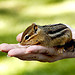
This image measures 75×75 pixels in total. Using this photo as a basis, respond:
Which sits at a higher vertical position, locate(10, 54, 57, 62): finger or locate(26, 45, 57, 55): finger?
locate(26, 45, 57, 55): finger

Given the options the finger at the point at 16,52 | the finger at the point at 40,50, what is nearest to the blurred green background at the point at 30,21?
the finger at the point at 40,50

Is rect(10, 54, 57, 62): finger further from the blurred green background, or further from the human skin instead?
the blurred green background

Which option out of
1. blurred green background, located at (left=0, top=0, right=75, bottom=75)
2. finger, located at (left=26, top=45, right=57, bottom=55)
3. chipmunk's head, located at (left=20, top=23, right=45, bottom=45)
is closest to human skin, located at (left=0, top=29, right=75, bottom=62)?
finger, located at (left=26, top=45, right=57, bottom=55)

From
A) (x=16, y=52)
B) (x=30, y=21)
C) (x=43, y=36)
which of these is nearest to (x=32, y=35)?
(x=43, y=36)

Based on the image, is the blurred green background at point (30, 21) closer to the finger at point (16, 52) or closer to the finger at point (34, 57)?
the finger at point (34, 57)

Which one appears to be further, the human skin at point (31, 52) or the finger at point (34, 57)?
the finger at point (34, 57)

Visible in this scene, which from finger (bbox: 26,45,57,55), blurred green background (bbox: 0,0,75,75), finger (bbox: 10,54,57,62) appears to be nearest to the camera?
finger (bbox: 26,45,57,55)

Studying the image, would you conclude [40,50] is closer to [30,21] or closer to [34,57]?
[34,57]

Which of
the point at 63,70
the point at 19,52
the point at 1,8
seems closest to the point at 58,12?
the point at 1,8

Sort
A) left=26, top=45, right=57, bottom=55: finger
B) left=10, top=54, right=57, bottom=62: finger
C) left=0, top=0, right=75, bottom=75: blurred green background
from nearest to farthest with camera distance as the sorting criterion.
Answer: left=26, top=45, right=57, bottom=55: finger → left=10, top=54, right=57, bottom=62: finger → left=0, top=0, right=75, bottom=75: blurred green background

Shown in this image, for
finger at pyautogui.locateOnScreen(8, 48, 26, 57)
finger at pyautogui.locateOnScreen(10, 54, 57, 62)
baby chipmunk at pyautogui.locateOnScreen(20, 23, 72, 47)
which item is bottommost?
finger at pyautogui.locateOnScreen(10, 54, 57, 62)
